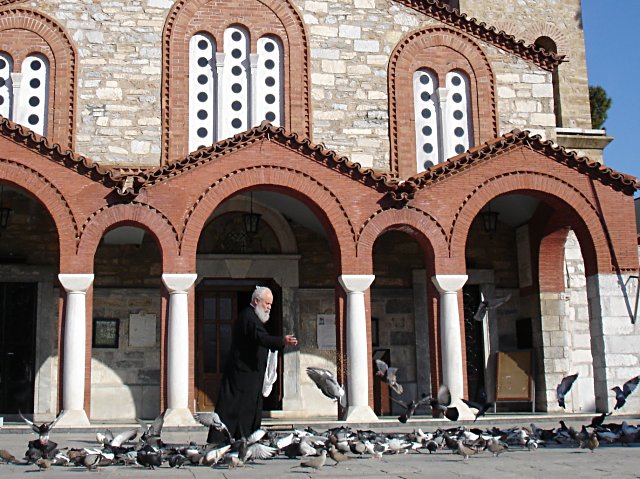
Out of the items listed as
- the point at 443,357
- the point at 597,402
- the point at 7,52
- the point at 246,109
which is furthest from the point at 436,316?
the point at 7,52

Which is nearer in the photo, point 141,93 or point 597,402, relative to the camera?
point 597,402

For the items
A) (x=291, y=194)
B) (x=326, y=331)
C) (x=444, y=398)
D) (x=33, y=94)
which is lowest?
(x=444, y=398)

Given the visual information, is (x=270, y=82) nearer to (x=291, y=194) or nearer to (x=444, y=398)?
(x=291, y=194)

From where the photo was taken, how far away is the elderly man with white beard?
26.9ft

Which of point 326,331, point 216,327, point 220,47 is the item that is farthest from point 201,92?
point 326,331

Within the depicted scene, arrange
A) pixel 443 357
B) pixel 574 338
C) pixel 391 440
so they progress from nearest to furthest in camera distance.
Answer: pixel 391 440 → pixel 443 357 → pixel 574 338

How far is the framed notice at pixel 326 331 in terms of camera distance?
54.3 ft

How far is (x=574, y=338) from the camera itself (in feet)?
55.3

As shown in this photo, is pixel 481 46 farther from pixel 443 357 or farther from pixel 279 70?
pixel 443 357

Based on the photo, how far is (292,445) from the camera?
802cm

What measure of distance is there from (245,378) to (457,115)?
9.75m

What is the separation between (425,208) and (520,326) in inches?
160

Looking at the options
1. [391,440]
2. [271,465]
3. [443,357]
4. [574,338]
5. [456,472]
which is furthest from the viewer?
[574,338]

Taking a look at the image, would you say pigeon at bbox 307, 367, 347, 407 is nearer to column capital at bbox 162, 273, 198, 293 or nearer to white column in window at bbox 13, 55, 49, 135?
column capital at bbox 162, 273, 198, 293
